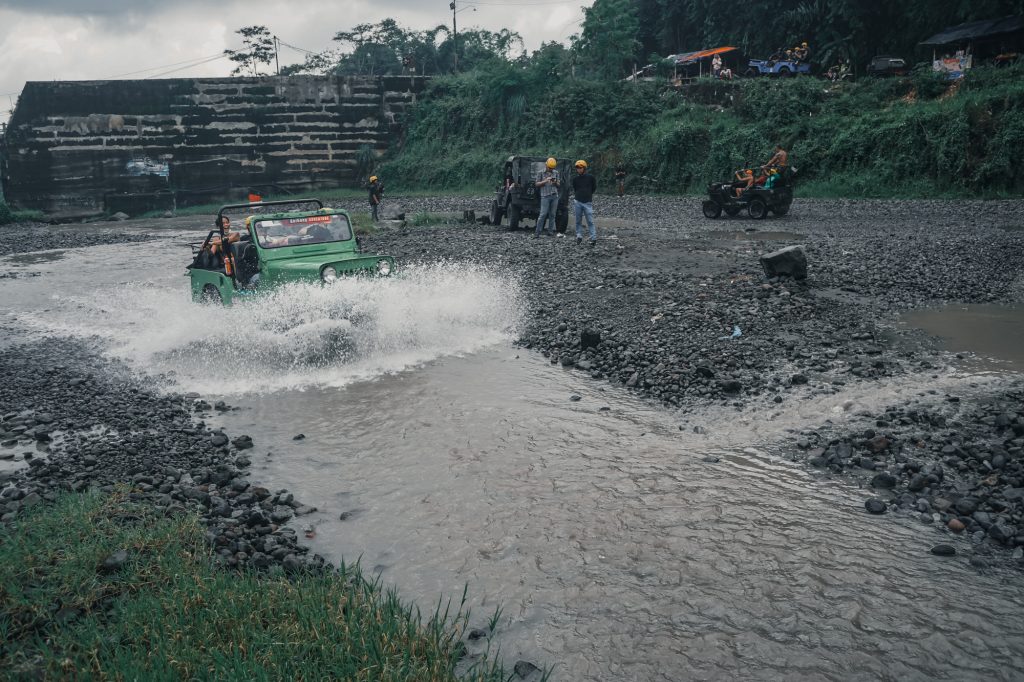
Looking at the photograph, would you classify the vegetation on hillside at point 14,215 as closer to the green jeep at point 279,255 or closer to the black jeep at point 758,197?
the green jeep at point 279,255

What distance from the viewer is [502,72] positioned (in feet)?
130

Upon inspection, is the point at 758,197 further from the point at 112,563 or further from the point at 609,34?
the point at 609,34

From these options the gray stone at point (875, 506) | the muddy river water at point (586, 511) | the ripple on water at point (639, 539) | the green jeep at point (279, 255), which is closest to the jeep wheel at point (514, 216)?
the green jeep at point (279, 255)

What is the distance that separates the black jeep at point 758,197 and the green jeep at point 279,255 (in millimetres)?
12632

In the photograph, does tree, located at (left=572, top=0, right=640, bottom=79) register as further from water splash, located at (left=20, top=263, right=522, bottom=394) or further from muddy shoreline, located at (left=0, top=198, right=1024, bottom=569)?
water splash, located at (left=20, top=263, right=522, bottom=394)

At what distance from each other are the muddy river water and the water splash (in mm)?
39

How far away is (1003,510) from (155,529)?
17.8 feet

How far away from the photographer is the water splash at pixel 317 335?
895 cm

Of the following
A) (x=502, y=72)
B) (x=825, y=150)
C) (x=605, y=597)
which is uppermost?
(x=502, y=72)

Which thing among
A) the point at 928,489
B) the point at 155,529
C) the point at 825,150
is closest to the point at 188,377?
the point at 155,529

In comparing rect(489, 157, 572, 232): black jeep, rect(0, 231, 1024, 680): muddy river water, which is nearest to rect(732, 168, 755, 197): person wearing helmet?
rect(489, 157, 572, 232): black jeep

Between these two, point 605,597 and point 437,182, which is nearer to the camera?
point 605,597

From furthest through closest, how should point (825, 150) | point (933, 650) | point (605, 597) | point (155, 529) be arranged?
1. point (825, 150)
2. point (155, 529)
3. point (605, 597)
4. point (933, 650)

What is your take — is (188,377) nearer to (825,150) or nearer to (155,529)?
(155,529)
